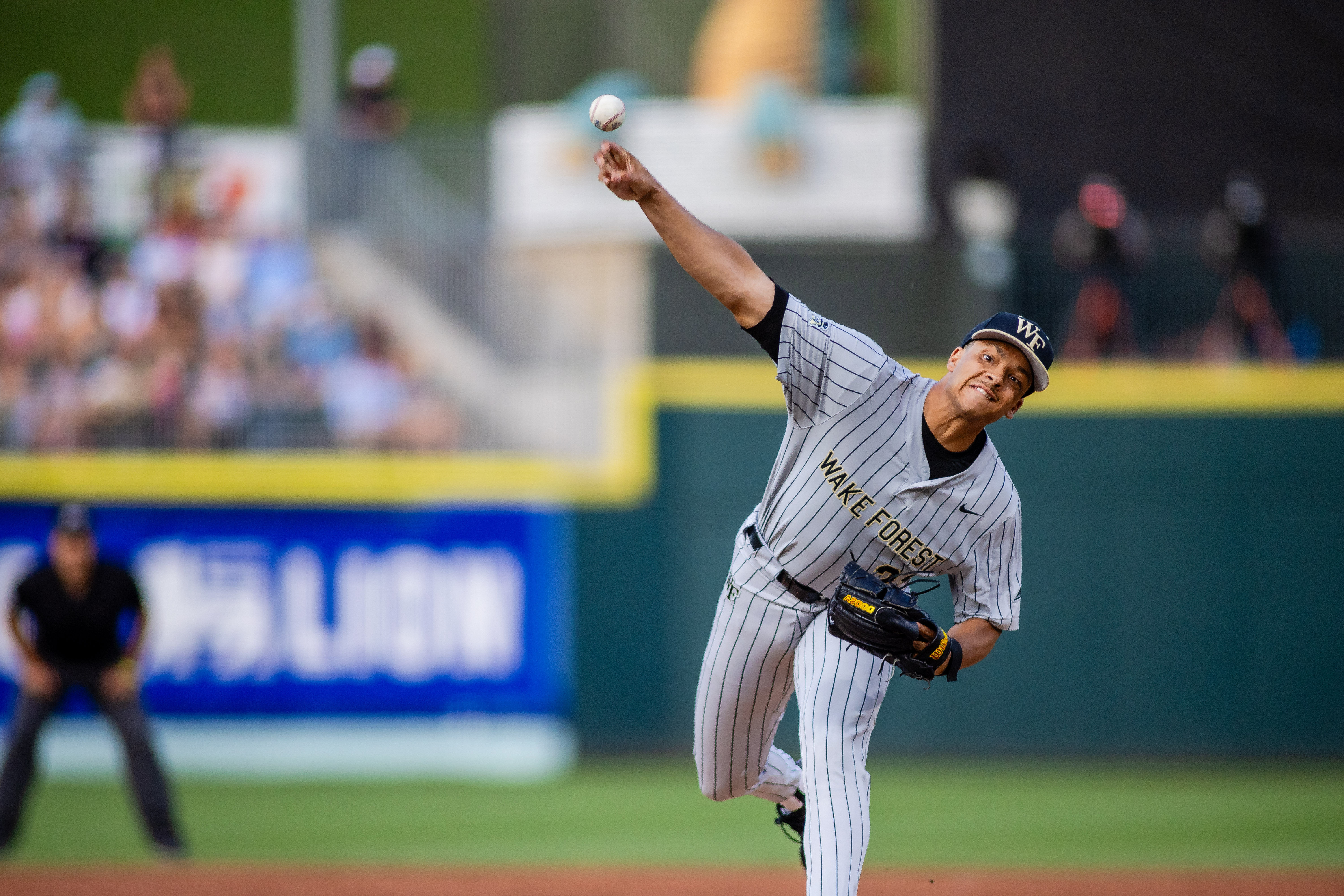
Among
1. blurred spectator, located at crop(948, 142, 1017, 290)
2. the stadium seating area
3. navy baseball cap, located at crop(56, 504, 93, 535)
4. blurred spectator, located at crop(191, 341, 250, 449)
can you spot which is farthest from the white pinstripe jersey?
blurred spectator, located at crop(948, 142, 1017, 290)

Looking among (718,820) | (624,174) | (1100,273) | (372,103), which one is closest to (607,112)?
(624,174)

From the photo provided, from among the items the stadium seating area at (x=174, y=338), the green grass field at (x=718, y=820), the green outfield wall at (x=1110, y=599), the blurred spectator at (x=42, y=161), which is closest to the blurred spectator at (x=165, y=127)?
the stadium seating area at (x=174, y=338)

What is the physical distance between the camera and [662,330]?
46.1 feet

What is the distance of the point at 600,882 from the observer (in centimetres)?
760

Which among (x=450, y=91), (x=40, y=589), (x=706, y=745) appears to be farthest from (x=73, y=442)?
(x=450, y=91)

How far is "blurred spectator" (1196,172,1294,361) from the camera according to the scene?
513 inches

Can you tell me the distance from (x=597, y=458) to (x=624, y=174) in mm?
8663

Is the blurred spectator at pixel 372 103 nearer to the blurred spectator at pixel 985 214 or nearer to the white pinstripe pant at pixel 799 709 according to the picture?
the blurred spectator at pixel 985 214

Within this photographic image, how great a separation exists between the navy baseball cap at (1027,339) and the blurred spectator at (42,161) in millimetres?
10712

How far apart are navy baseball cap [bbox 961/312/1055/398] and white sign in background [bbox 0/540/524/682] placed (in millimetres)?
7904

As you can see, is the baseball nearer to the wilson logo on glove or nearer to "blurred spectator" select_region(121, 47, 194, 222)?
the wilson logo on glove

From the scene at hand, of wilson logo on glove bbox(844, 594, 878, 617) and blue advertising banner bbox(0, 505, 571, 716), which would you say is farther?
blue advertising banner bbox(0, 505, 571, 716)

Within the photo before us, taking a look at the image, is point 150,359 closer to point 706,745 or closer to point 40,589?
point 40,589

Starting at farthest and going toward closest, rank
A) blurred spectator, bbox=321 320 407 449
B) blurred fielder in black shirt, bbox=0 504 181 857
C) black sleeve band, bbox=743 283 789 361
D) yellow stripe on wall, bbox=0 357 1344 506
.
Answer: blurred spectator, bbox=321 320 407 449 < yellow stripe on wall, bbox=0 357 1344 506 < blurred fielder in black shirt, bbox=0 504 181 857 < black sleeve band, bbox=743 283 789 361
